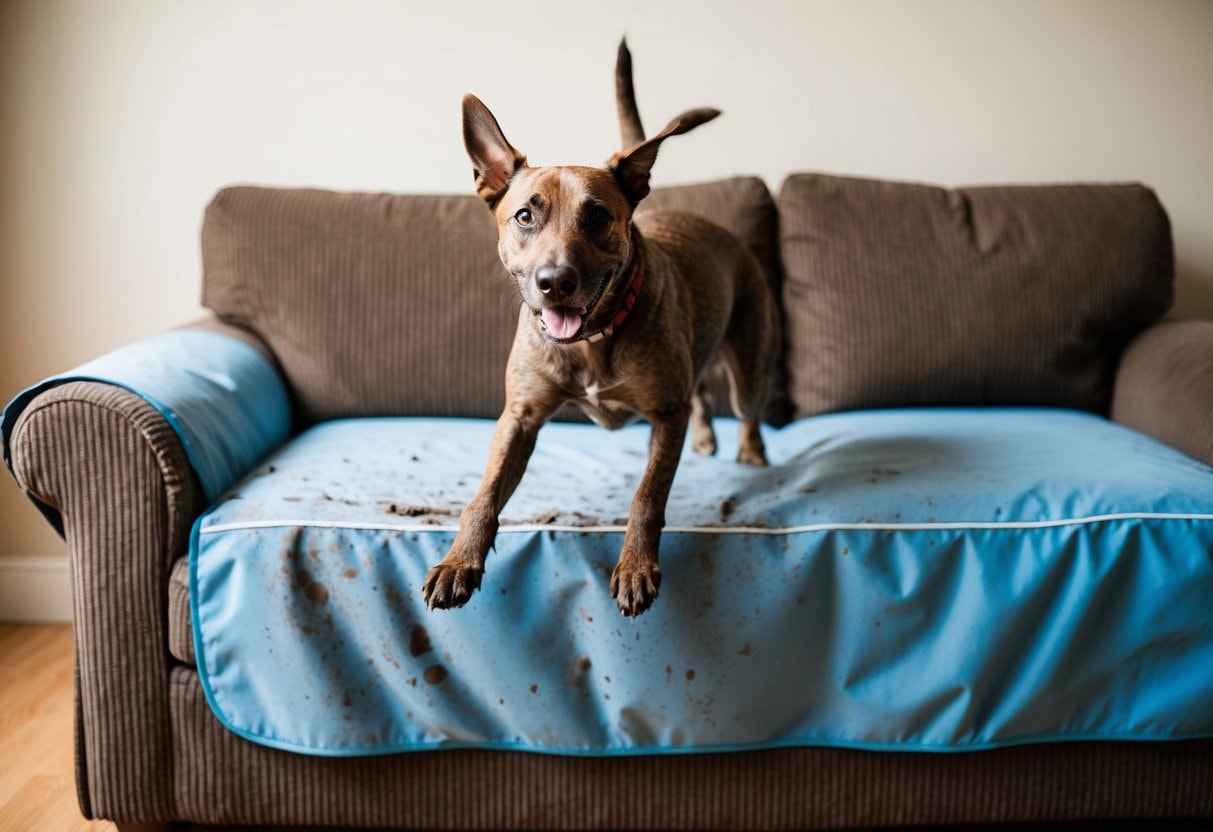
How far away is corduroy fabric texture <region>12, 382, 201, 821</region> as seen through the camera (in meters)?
1.59

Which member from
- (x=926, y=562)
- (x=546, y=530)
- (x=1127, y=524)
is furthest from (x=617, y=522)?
(x=1127, y=524)

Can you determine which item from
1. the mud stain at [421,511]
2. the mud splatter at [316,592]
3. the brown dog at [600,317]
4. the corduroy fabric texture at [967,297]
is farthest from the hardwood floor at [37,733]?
the corduroy fabric texture at [967,297]

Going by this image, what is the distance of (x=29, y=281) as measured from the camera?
2.72 meters

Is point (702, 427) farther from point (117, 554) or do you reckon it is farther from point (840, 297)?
point (117, 554)

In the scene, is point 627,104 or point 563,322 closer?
point 563,322

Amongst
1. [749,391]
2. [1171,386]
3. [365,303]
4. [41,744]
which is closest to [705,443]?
[749,391]

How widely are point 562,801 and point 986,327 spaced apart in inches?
59.3

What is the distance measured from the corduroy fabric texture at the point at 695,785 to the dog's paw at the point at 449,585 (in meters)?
0.38

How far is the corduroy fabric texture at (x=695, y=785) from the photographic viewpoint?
5.34 feet

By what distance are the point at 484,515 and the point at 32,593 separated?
1946mm

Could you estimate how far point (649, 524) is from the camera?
1517 millimetres

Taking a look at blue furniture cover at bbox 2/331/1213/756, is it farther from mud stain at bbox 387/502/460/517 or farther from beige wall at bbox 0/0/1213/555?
beige wall at bbox 0/0/1213/555

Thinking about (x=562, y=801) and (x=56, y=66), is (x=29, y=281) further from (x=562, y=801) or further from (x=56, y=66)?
(x=562, y=801)

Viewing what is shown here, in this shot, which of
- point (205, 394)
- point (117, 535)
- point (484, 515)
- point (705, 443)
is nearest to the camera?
point (484, 515)
